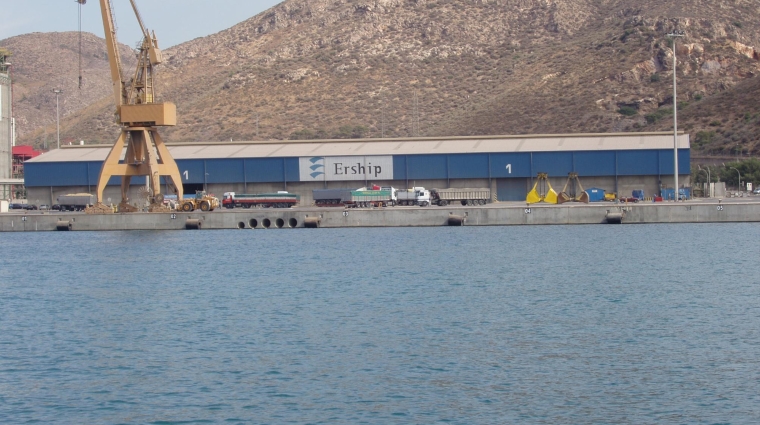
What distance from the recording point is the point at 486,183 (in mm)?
77000

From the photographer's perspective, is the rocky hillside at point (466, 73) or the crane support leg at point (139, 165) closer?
the crane support leg at point (139, 165)

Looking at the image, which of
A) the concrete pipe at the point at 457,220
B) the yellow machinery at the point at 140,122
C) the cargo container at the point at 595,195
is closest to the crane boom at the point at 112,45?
the yellow machinery at the point at 140,122

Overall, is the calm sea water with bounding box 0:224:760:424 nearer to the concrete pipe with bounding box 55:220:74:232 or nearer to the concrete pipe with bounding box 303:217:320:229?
the concrete pipe with bounding box 303:217:320:229

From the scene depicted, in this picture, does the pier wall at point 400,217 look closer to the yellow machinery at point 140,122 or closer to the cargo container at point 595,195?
the yellow machinery at point 140,122

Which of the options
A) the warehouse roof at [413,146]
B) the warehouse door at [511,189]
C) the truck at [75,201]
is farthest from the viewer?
the truck at [75,201]

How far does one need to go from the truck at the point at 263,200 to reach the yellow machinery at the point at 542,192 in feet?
59.3

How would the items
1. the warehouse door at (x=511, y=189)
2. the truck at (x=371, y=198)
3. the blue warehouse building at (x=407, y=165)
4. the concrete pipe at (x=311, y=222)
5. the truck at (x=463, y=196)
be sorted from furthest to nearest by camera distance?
1. the warehouse door at (x=511, y=189)
2. the blue warehouse building at (x=407, y=165)
3. the truck at (x=463, y=196)
4. the truck at (x=371, y=198)
5. the concrete pipe at (x=311, y=222)

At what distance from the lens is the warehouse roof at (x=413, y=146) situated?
7631 cm

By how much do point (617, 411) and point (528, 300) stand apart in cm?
1393

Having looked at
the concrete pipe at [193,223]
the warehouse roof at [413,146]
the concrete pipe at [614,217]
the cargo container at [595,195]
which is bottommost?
the concrete pipe at [614,217]

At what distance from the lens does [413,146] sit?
81000 mm

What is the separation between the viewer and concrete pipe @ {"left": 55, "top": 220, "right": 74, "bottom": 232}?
219ft

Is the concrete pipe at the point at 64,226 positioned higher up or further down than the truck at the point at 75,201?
further down

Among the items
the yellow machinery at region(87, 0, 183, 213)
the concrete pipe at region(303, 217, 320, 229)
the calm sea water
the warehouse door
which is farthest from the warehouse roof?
the calm sea water
